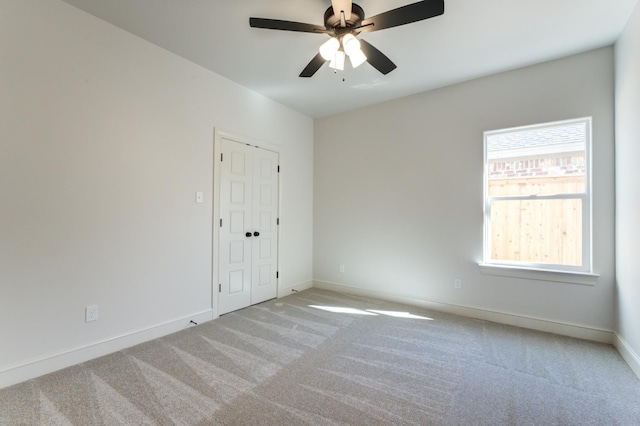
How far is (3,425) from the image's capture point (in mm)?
1597

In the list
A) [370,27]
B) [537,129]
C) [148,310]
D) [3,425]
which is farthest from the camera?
[537,129]

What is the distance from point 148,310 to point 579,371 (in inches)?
151

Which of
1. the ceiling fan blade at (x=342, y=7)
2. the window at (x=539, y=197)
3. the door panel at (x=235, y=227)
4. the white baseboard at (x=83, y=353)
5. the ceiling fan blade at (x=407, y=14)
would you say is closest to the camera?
the ceiling fan blade at (x=407, y=14)

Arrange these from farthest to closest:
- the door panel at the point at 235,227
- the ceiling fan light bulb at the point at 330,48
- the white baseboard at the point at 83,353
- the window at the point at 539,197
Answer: the door panel at the point at 235,227
the window at the point at 539,197
the ceiling fan light bulb at the point at 330,48
the white baseboard at the point at 83,353

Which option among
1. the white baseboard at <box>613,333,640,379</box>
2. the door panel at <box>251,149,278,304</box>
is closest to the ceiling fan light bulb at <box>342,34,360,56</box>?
the door panel at <box>251,149,278,304</box>

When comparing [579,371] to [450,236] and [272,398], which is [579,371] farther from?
[272,398]

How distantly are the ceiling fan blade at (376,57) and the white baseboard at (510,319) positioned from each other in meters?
2.91

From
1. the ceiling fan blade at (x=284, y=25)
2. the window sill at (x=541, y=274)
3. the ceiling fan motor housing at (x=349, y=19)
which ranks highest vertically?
the ceiling fan motor housing at (x=349, y=19)

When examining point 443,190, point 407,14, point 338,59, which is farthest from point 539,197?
point 338,59

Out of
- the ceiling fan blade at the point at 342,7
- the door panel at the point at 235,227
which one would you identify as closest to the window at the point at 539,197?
the ceiling fan blade at the point at 342,7

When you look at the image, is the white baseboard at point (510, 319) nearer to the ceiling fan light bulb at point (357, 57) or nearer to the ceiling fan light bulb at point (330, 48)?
the ceiling fan light bulb at point (357, 57)

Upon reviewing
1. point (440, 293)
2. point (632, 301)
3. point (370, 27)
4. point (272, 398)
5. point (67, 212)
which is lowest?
point (272, 398)

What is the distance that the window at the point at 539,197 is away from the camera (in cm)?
287

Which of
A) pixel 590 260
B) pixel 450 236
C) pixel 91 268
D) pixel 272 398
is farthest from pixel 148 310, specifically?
pixel 590 260
